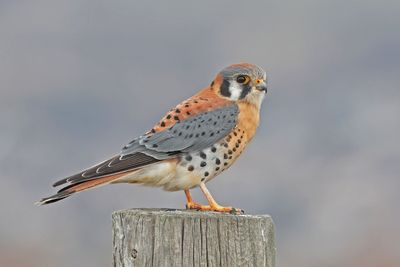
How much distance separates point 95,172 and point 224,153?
1.08m

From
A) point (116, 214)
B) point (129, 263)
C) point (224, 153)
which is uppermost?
point (224, 153)

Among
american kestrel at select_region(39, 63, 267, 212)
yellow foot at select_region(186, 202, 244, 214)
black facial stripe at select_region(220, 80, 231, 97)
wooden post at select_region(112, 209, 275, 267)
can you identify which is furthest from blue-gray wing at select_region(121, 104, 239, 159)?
wooden post at select_region(112, 209, 275, 267)

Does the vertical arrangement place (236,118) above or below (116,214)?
above

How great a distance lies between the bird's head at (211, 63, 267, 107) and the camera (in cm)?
606

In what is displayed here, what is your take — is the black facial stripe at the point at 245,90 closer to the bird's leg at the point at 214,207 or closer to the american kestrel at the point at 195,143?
the american kestrel at the point at 195,143

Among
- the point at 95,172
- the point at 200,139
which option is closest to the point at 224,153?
the point at 200,139

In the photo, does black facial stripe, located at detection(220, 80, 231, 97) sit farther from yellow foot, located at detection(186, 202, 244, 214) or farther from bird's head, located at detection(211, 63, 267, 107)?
yellow foot, located at detection(186, 202, 244, 214)

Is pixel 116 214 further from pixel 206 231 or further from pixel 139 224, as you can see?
pixel 206 231

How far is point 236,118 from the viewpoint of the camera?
600 cm

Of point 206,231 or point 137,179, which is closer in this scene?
point 206,231

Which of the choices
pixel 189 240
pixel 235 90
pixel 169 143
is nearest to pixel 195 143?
pixel 169 143

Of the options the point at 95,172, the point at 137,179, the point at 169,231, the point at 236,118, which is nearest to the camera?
the point at 169,231

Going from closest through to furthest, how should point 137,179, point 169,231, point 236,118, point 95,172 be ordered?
point 169,231 < point 95,172 < point 137,179 < point 236,118

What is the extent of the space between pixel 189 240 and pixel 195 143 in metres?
1.60
